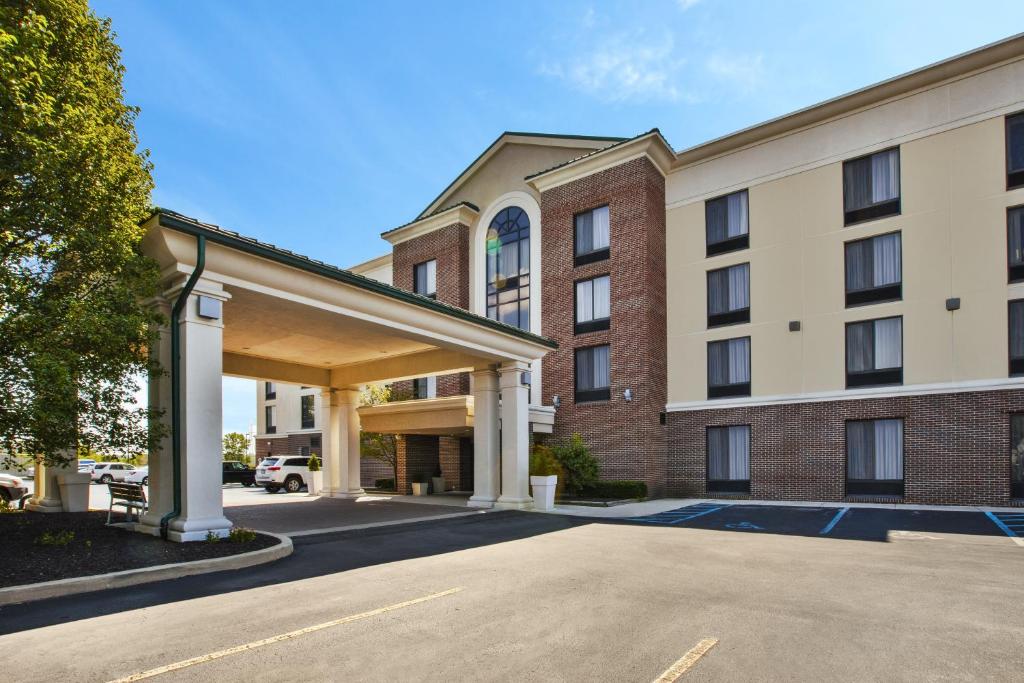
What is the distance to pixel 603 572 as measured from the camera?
864 cm

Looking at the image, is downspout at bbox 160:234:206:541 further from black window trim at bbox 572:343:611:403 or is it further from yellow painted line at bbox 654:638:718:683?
black window trim at bbox 572:343:611:403

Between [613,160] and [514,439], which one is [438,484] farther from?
[613,160]

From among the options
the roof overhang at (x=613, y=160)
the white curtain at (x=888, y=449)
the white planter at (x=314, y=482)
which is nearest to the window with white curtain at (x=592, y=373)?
the roof overhang at (x=613, y=160)

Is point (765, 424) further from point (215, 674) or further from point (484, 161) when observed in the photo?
point (215, 674)

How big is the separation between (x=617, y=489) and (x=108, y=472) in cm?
3296

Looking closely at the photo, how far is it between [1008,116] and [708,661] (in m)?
21.0

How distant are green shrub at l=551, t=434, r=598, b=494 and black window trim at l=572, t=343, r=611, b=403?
7.44 feet

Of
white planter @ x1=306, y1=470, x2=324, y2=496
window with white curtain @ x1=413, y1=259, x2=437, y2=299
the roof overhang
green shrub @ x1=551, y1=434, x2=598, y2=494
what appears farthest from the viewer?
window with white curtain @ x1=413, y1=259, x2=437, y2=299

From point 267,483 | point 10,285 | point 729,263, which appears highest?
point 729,263

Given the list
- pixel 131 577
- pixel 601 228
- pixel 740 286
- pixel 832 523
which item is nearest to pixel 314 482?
pixel 601 228

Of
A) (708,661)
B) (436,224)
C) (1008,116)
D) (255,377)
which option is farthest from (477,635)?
(436,224)

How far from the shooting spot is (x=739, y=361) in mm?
22797

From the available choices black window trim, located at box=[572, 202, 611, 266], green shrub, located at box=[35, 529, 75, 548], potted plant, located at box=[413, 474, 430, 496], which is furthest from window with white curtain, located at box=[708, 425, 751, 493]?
green shrub, located at box=[35, 529, 75, 548]

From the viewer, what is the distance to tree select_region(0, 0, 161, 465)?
795 centimetres
